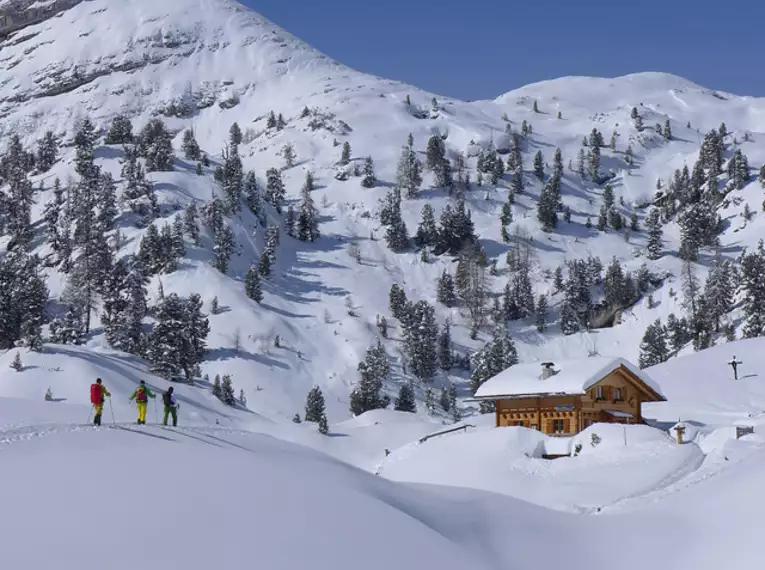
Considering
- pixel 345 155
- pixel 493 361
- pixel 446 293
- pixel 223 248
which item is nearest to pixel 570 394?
pixel 493 361

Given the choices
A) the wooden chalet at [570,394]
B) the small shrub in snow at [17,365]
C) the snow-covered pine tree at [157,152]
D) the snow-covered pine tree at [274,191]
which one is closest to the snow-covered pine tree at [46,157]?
the snow-covered pine tree at [157,152]

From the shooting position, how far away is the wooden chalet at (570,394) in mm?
48281

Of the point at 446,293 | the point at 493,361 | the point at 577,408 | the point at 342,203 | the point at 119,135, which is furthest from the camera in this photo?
the point at 119,135

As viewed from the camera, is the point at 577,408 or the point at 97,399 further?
the point at 577,408

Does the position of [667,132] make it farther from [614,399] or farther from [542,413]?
[542,413]

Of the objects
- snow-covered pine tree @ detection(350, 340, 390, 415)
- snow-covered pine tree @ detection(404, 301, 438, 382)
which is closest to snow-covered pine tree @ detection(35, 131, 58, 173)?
snow-covered pine tree @ detection(404, 301, 438, 382)

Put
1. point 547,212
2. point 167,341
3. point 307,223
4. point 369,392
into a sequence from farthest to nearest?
point 547,212, point 307,223, point 369,392, point 167,341

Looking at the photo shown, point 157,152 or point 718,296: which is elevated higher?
point 157,152

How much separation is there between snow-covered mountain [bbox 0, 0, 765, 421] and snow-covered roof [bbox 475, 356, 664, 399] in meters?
30.3

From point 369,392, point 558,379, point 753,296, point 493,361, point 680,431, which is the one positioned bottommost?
point 369,392

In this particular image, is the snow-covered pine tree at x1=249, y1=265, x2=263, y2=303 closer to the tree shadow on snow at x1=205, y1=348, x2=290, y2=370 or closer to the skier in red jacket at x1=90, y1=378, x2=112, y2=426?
the tree shadow on snow at x1=205, y1=348, x2=290, y2=370

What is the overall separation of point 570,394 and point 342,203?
92740mm

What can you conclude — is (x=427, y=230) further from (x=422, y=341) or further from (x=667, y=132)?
(x=667, y=132)

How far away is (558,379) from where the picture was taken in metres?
49.4
